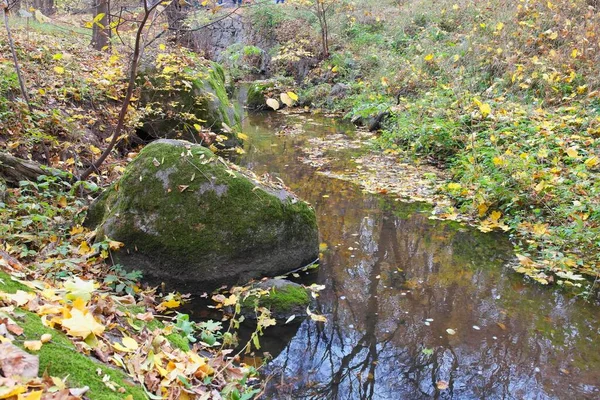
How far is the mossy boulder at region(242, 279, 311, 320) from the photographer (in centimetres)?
423

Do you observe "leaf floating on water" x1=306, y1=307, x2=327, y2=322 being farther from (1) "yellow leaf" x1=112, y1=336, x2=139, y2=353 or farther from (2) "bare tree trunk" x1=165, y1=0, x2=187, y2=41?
(2) "bare tree trunk" x1=165, y1=0, x2=187, y2=41

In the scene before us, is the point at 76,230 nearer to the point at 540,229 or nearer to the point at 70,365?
the point at 70,365

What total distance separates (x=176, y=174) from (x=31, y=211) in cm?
141

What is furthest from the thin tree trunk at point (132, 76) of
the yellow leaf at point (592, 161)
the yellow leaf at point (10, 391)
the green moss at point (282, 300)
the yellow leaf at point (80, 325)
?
the yellow leaf at point (592, 161)

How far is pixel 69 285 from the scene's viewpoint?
2553 millimetres

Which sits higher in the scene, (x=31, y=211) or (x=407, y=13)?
(x=407, y=13)

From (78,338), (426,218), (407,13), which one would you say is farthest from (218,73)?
(78,338)

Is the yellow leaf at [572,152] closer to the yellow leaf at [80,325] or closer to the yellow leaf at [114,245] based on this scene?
the yellow leaf at [114,245]

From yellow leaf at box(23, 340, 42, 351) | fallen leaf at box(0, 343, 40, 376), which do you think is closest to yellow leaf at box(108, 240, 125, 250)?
yellow leaf at box(23, 340, 42, 351)

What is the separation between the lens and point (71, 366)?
1.79 meters

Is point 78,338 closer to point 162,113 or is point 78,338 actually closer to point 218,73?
point 162,113

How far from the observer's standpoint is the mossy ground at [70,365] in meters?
1.73

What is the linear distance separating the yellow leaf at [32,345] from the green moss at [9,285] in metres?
0.60

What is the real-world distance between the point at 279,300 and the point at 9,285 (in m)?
2.35
